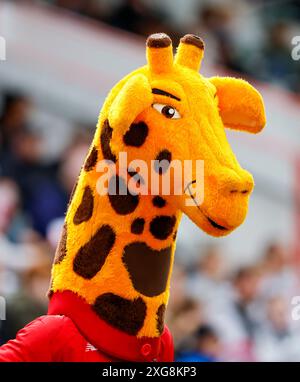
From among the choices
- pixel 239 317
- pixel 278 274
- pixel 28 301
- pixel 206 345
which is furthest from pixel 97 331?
pixel 278 274

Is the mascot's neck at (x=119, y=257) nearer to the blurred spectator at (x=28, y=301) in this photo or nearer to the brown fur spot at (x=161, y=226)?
the brown fur spot at (x=161, y=226)

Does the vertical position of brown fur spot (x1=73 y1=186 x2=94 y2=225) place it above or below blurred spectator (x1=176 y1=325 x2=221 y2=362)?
above

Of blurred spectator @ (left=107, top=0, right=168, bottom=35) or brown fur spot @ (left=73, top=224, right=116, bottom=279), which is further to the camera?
blurred spectator @ (left=107, top=0, right=168, bottom=35)

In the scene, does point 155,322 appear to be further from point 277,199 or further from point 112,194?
point 277,199

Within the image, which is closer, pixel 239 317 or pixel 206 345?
pixel 206 345

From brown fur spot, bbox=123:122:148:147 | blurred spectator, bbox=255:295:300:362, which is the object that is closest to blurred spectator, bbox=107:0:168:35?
blurred spectator, bbox=255:295:300:362

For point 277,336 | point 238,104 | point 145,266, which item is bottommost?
point 277,336

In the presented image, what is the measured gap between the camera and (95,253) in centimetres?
117

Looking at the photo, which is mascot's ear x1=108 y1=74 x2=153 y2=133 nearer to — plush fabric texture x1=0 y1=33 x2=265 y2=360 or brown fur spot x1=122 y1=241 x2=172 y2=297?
plush fabric texture x1=0 y1=33 x2=265 y2=360

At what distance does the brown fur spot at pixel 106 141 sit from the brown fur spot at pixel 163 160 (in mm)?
60

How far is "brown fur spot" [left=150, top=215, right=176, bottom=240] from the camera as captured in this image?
1.18 m

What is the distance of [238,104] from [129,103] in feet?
0.68

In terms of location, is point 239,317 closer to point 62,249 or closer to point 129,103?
point 62,249

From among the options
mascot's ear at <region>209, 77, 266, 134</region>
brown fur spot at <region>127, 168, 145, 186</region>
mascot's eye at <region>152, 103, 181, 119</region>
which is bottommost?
brown fur spot at <region>127, 168, 145, 186</region>
